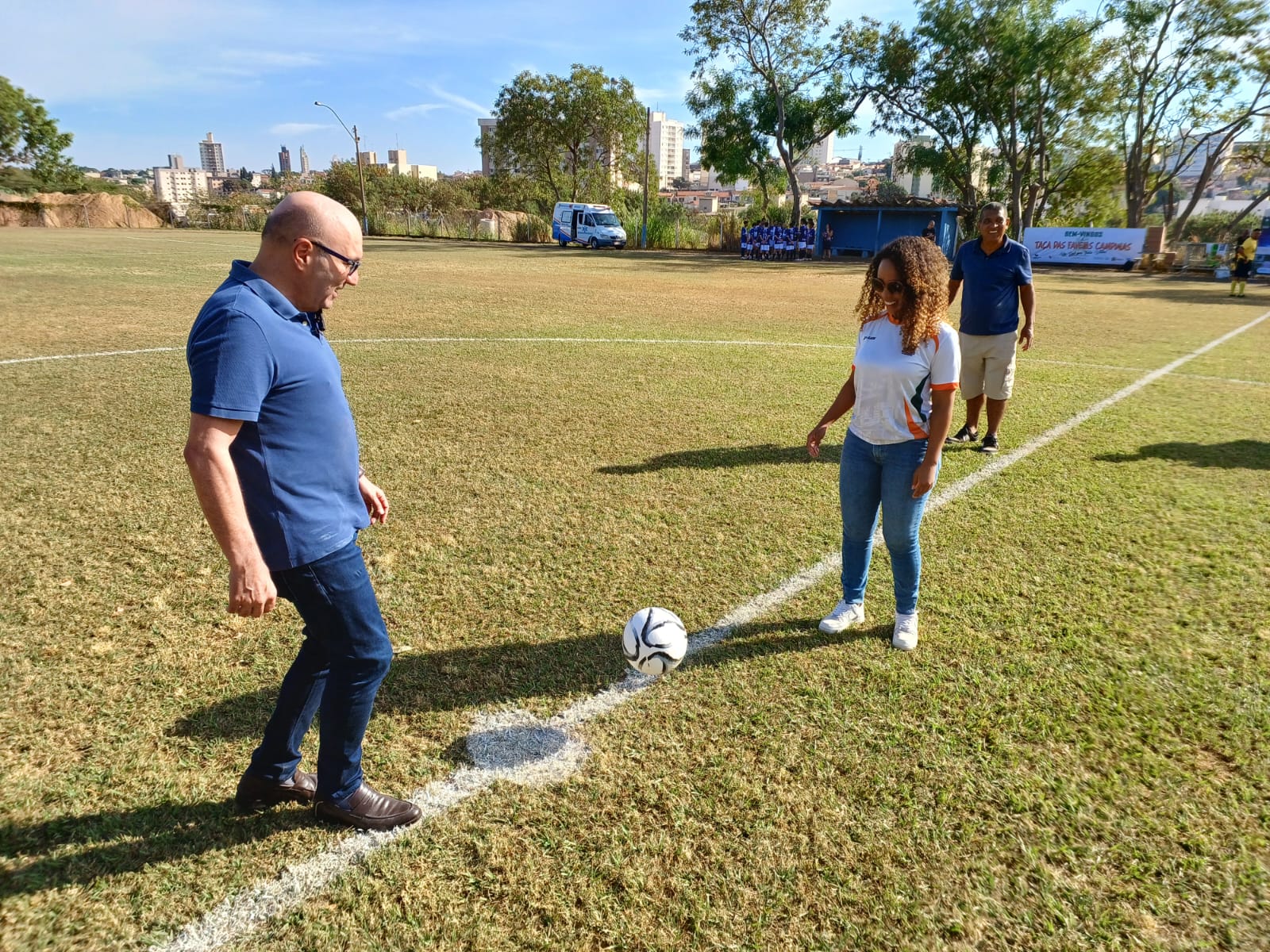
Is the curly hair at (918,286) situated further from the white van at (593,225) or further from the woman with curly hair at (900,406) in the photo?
the white van at (593,225)

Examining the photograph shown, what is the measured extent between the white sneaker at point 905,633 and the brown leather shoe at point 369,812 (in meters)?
2.36

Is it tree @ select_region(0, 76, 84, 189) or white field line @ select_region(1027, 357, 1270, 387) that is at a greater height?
tree @ select_region(0, 76, 84, 189)

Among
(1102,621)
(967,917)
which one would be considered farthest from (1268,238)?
(967,917)

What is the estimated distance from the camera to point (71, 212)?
55.8 metres

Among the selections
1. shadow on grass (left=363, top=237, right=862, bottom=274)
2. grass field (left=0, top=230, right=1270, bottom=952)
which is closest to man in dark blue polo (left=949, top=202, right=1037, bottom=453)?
grass field (left=0, top=230, right=1270, bottom=952)

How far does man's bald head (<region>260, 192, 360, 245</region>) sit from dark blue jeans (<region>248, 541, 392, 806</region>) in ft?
2.95

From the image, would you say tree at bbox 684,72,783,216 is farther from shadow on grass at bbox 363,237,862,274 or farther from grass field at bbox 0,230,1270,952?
grass field at bbox 0,230,1270,952

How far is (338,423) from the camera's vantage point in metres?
2.19

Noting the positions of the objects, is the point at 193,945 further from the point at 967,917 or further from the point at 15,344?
the point at 15,344

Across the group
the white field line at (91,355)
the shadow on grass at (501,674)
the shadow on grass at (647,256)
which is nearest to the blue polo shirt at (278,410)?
the shadow on grass at (501,674)

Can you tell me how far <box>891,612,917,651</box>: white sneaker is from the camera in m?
3.67

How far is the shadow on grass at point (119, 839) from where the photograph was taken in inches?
91.4

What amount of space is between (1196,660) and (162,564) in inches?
219

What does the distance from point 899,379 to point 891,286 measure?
408 mm
